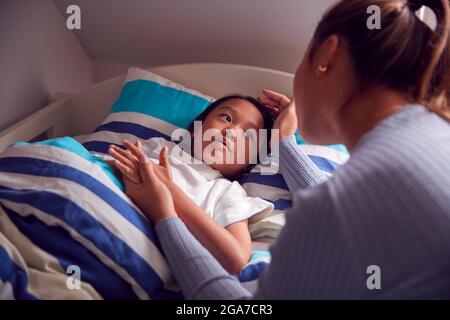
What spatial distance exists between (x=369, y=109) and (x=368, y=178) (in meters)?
0.16

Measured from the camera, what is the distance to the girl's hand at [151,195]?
872 mm

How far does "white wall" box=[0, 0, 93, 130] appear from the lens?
1.42m

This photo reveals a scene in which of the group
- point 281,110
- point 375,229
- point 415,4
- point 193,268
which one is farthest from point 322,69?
point 281,110

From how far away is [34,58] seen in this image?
5.11ft

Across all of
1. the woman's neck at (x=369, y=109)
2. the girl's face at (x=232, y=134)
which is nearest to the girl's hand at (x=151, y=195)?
the girl's face at (x=232, y=134)

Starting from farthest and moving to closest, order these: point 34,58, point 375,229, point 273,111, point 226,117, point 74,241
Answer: point 34,58, point 273,111, point 226,117, point 74,241, point 375,229

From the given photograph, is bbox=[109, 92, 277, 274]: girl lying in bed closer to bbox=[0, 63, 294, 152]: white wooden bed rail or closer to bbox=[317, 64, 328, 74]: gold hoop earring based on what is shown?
bbox=[0, 63, 294, 152]: white wooden bed rail

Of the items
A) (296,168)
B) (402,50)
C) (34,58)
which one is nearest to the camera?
(402,50)

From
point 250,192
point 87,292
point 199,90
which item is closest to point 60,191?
point 87,292

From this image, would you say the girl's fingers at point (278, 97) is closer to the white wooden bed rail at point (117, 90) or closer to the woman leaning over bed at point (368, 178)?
the white wooden bed rail at point (117, 90)

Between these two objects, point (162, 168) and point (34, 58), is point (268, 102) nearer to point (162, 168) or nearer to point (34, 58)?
point (162, 168)

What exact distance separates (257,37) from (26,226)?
1.07 m

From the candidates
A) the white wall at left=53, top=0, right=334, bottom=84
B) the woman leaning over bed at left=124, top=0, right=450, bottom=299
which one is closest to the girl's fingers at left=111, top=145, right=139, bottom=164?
the woman leaning over bed at left=124, top=0, right=450, bottom=299

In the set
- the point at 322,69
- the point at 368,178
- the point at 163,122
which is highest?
the point at 322,69
